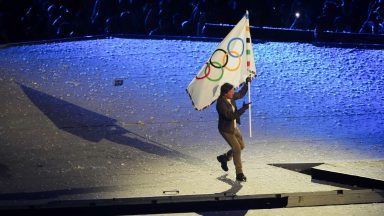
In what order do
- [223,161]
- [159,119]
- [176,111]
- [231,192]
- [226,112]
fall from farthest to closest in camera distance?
[176,111] < [159,119] < [223,161] < [226,112] < [231,192]

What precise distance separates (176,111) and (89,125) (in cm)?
180

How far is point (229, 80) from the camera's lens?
7.66 m

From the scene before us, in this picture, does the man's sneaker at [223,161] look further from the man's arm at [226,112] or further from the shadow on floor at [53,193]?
the shadow on floor at [53,193]

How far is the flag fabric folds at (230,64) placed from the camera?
7637 mm

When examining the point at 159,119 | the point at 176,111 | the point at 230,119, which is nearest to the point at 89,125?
the point at 159,119

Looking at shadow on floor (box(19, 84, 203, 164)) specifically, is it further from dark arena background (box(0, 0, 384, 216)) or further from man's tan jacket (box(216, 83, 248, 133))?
man's tan jacket (box(216, 83, 248, 133))

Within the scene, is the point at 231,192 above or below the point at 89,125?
below

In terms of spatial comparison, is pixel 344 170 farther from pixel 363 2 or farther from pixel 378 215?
pixel 363 2

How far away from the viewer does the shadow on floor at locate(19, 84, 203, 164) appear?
910 cm

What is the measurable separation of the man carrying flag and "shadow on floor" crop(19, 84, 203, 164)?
118 centimetres

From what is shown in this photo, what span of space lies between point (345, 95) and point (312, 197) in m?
5.06

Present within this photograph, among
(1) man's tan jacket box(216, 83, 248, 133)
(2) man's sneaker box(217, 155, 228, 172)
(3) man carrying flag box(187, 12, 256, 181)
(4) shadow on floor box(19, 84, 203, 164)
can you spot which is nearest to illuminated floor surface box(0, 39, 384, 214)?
(4) shadow on floor box(19, 84, 203, 164)

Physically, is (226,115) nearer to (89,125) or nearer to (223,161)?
(223,161)

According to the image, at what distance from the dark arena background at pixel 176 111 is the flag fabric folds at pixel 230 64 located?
4.35 feet
